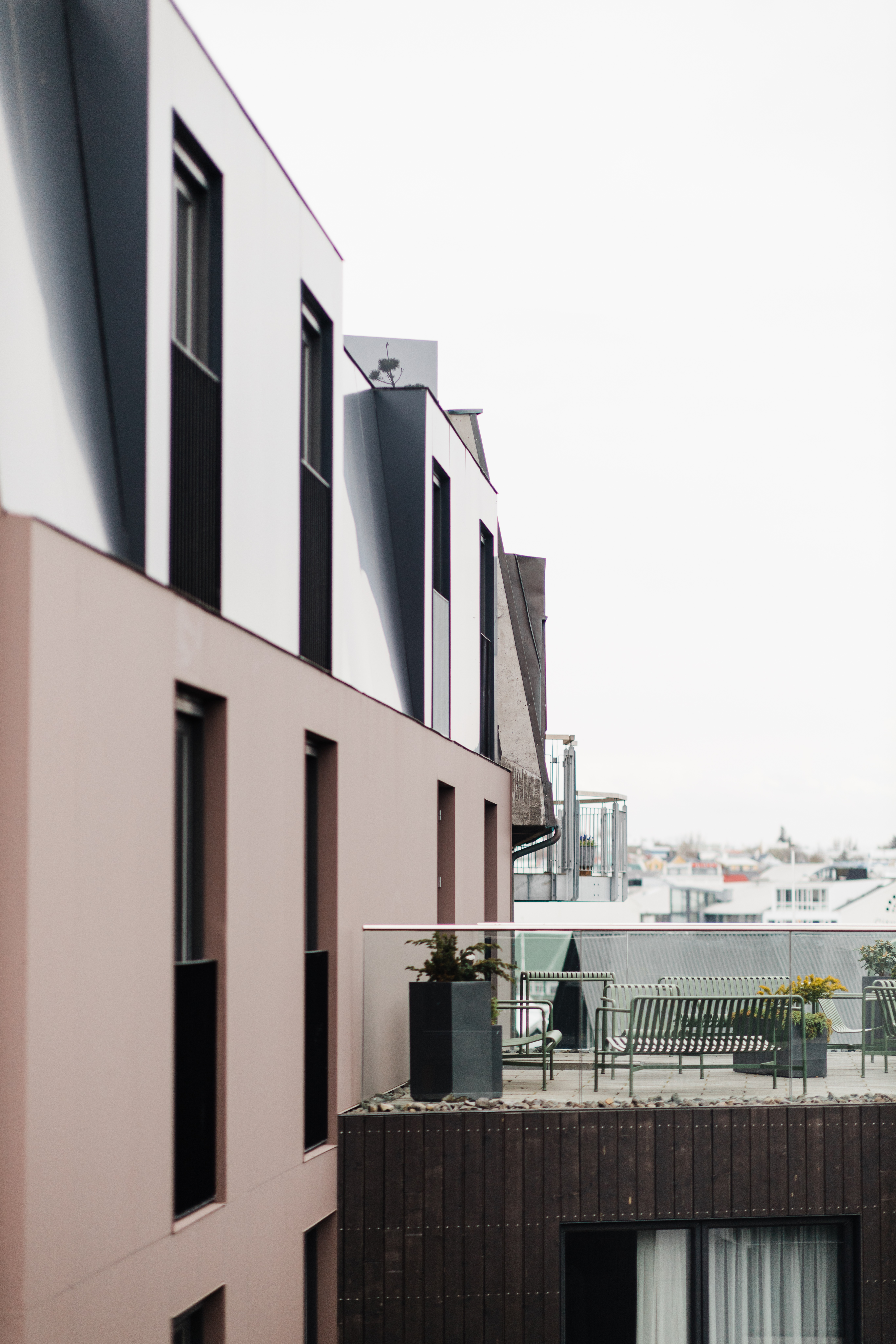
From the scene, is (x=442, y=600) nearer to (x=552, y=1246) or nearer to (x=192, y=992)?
(x=552, y=1246)

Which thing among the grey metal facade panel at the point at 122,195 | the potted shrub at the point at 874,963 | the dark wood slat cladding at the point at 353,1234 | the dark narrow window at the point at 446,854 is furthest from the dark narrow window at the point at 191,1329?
the dark narrow window at the point at 446,854

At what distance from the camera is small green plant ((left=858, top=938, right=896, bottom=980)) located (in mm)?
10523

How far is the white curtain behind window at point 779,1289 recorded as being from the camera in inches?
409

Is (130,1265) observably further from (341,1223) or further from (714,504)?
(714,504)

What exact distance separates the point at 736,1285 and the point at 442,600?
22.1 ft

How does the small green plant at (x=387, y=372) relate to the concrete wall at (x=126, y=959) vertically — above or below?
above

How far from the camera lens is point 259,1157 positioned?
311 inches

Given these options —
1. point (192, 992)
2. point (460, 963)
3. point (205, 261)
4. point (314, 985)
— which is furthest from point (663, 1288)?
point (205, 261)

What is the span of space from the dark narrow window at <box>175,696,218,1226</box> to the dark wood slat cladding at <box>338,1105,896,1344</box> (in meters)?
2.69

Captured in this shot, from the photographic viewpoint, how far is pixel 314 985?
9.32m

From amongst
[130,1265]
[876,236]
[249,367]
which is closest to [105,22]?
[249,367]

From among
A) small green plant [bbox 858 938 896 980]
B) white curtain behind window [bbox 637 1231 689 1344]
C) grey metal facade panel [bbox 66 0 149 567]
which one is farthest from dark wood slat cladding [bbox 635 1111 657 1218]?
grey metal facade panel [bbox 66 0 149 567]

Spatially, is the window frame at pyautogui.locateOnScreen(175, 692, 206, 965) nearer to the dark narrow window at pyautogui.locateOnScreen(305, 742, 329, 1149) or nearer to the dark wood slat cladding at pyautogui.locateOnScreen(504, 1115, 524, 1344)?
the dark narrow window at pyautogui.locateOnScreen(305, 742, 329, 1149)

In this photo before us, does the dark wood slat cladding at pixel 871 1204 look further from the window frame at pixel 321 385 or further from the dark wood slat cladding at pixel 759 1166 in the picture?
the window frame at pixel 321 385
